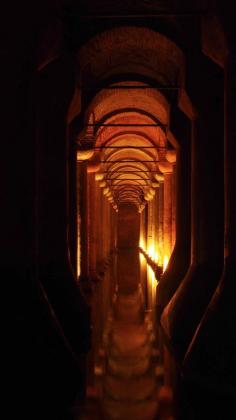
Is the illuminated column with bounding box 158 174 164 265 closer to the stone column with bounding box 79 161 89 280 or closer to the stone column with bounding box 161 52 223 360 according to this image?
the stone column with bounding box 79 161 89 280

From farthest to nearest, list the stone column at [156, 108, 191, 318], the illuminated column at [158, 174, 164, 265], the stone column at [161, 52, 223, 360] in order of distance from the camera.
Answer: the illuminated column at [158, 174, 164, 265] → the stone column at [156, 108, 191, 318] → the stone column at [161, 52, 223, 360]

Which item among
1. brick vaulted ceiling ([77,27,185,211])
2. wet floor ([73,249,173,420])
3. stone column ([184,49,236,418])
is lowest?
wet floor ([73,249,173,420])

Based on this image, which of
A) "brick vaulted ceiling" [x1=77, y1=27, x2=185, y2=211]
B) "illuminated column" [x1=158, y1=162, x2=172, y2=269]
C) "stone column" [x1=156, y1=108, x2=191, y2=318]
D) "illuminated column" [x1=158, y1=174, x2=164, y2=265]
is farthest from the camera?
"illuminated column" [x1=158, y1=174, x2=164, y2=265]

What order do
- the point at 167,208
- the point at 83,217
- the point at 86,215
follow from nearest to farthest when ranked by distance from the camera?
the point at 83,217 → the point at 86,215 → the point at 167,208

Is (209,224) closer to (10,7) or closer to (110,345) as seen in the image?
(110,345)

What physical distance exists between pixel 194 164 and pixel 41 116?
2316 mm

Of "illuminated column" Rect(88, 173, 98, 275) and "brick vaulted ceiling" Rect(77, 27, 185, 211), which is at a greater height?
"brick vaulted ceiling" Rect(77, 27, 185, 211)

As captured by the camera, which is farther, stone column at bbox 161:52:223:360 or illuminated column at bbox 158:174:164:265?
illuminated column at bbox 158:174:164:265

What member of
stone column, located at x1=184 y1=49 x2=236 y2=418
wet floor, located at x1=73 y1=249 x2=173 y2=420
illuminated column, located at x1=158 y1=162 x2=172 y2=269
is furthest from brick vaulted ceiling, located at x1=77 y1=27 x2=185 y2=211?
wet floor, located at x1=73 y1=249 x2=173 y2=420

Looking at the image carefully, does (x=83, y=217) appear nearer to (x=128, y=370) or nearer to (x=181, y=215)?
(x=181, y=215)

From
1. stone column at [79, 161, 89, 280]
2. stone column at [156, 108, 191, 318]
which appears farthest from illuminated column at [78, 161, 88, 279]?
stone column at [156, 108, 191, 318]

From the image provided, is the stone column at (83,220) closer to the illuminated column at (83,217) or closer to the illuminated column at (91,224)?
the illuminated column at (83,217)

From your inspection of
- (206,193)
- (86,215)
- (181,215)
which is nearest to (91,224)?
(86,215)

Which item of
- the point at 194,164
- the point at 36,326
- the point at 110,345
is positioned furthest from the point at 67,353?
the point at 194,164
